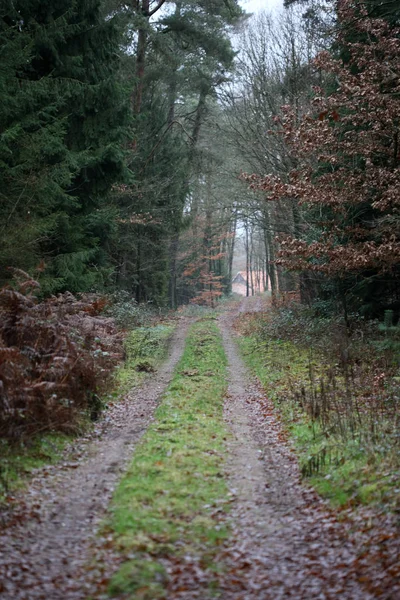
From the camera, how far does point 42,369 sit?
852 cm

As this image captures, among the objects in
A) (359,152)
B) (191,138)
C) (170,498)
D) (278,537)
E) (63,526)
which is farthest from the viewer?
(191,138)

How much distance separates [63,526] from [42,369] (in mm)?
3421

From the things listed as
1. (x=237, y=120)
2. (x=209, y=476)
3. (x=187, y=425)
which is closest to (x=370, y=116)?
(x=187, y=425)

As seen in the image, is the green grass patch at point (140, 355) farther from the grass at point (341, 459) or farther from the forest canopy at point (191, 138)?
the grass at point (341, 459)

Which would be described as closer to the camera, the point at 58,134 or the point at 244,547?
the point at 244,547

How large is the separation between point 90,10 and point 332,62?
325 inches

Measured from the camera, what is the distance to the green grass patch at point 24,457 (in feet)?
21.0

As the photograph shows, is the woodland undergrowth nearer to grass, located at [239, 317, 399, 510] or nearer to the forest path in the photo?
the forest path

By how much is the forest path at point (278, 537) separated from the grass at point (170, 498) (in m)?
0.25

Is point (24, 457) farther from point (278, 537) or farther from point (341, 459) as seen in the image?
point (341, 459)

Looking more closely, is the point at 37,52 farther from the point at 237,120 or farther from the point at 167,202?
the point at 167,202

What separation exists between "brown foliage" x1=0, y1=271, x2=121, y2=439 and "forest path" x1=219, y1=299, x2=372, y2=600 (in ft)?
9.60

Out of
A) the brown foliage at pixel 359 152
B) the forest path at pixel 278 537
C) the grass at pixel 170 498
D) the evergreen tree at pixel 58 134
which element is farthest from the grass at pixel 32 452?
the brown foliage at pixel 359 152

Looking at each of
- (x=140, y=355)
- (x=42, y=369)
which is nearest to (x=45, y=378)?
(x=42, y=369)
